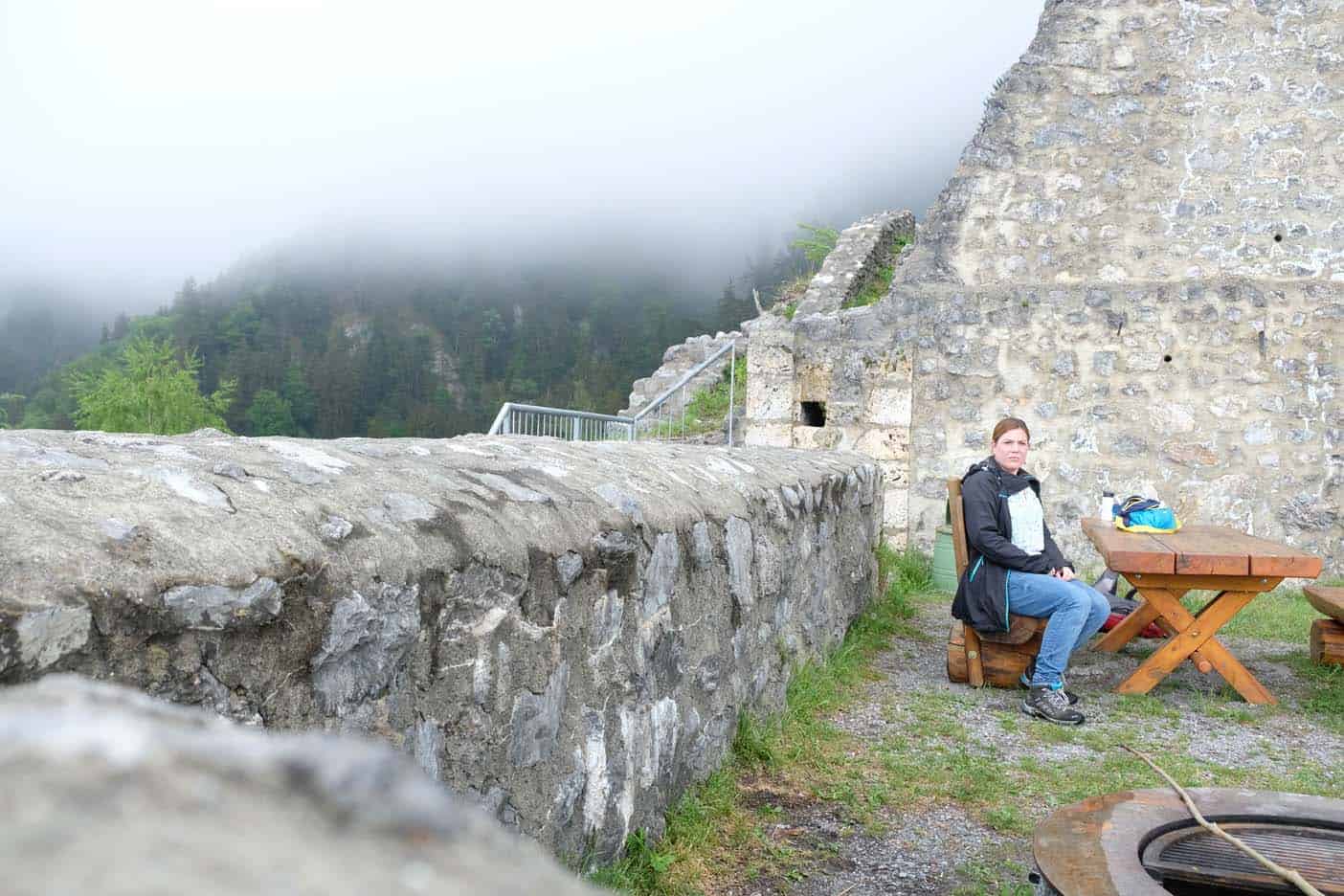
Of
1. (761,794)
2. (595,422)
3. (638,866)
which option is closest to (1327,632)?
(761,794)

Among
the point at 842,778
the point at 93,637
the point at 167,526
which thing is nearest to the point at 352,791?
the point at 93,637

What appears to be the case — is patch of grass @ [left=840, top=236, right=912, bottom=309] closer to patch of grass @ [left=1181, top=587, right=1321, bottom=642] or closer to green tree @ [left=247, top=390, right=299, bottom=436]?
patch of grass @ [left=1181, top=587, right=1321, bottom=642]

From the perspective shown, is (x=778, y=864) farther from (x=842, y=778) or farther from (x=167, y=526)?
(x=167, y=526)

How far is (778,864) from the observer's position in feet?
9.14

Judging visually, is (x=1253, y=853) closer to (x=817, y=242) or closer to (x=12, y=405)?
(x=817, y=242)

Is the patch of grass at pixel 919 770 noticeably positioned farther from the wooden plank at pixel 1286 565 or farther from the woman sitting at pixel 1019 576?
the wooden plank at pixel 1286 565

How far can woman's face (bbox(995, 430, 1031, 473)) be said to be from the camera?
4.69 meters

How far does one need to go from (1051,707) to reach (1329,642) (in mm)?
2030

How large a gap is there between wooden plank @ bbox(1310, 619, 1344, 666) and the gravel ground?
192mm

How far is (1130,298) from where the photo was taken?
7684 mm

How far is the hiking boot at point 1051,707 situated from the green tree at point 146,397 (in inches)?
689

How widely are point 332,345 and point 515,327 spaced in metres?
4.89

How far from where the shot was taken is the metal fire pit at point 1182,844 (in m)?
1.87

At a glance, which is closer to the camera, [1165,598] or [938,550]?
[1165,598]
